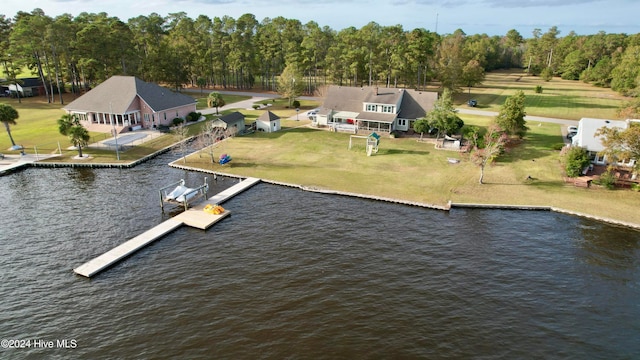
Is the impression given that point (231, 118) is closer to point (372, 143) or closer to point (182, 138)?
point (182, 138)

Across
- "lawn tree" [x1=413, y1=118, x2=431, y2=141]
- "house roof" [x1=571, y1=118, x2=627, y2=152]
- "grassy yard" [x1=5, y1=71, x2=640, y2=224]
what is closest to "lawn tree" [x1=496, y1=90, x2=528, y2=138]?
"grassy yard" [x1=5, y1=71, x2=640, y2=224]

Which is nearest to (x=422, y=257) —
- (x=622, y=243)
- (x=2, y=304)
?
(x=622, y=243)

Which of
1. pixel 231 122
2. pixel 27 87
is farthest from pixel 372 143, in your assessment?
pixel 27 87

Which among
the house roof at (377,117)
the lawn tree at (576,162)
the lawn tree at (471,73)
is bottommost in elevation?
the lawn tree at (576,162)

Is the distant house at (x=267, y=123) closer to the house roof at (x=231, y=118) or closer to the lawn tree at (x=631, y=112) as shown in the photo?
the house roof at (x=231, y=118)

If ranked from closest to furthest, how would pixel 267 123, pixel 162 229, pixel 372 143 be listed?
pixel 162 229 < pixel 372 143 < pixel 267 123

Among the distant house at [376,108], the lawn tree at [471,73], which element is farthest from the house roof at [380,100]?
the lawn tree at [471,73]

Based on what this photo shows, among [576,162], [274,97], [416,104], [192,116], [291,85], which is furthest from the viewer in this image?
[274,97]
